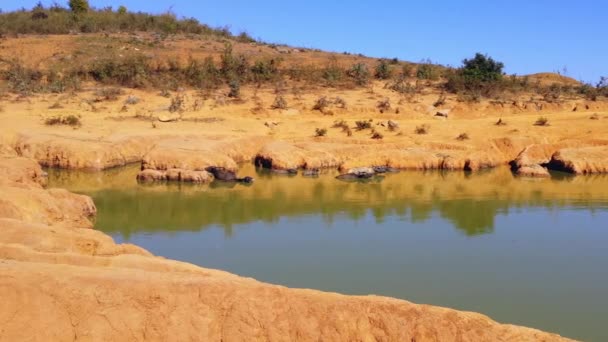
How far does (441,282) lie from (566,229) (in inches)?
179

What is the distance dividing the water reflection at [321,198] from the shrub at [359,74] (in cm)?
923

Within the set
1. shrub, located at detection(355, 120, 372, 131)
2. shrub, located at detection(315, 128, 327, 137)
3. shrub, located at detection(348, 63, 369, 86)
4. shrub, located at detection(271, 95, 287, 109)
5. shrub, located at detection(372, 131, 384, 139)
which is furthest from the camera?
shrub, located at detection(348, 63, 369, 86)

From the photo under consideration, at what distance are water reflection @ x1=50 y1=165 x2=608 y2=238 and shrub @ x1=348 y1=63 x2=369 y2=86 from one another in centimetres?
923

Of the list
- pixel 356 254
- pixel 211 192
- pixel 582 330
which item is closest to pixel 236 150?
pixel 211 192

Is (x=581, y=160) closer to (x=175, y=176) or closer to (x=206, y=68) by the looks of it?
(x=175, y=176)

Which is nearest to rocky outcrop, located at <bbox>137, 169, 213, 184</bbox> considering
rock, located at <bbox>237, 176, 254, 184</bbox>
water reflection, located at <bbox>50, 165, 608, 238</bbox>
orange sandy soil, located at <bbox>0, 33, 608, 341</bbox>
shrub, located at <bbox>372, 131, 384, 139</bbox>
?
water reflection, located at <bbox>50, 165, 608, 238</bbox>

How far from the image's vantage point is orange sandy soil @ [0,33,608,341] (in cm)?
462

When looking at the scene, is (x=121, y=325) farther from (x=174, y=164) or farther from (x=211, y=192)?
(x=174, y=164)

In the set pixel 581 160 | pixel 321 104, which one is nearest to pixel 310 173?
pixel 321 104

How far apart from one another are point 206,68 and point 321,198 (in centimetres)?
1273

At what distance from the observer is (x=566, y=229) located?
1157 centimetres

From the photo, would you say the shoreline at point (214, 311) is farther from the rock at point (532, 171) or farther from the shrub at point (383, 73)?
the shrub at point (383, 73)

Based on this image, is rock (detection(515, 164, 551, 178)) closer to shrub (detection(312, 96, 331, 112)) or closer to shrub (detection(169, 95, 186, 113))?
shrub (detection(312, 96, 331, 112))

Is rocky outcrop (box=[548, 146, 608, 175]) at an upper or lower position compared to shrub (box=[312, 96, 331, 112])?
lower
